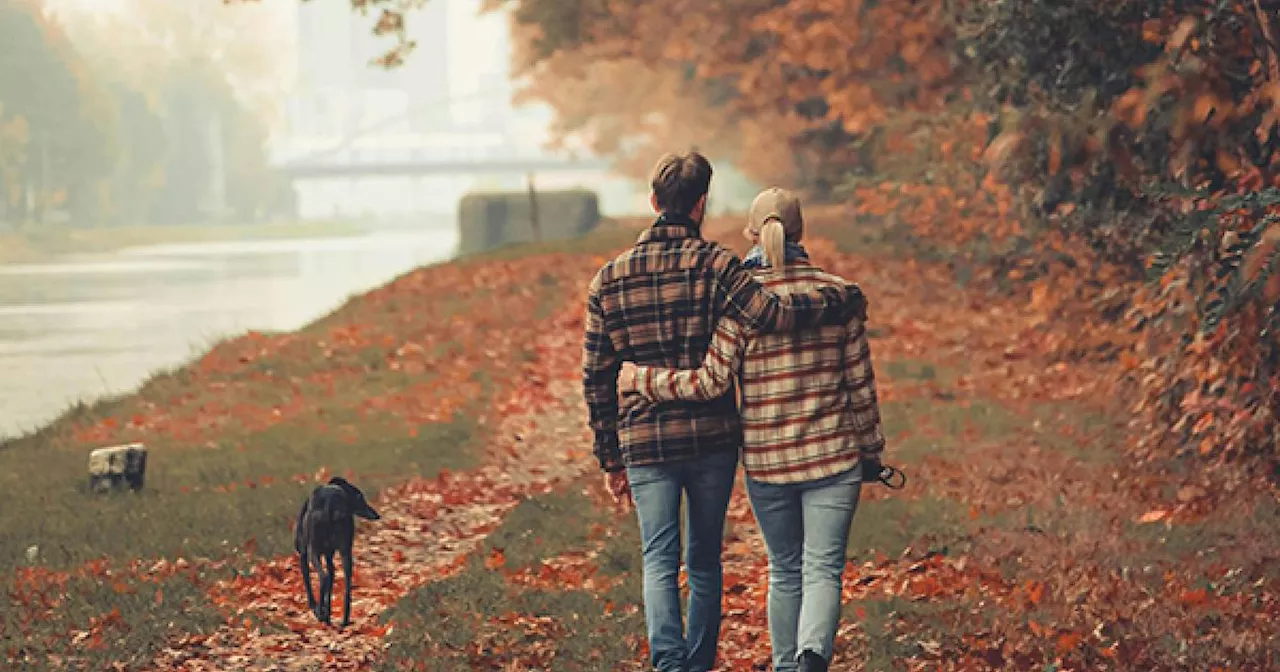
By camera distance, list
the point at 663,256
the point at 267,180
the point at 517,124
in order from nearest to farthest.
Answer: the point at 663,256 < the point at 267,180 < the point at 517,124

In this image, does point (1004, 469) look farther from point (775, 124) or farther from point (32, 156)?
point (32, 156)

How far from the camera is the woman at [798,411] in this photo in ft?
18.5

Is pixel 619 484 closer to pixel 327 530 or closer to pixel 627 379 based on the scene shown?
pixel 627 379

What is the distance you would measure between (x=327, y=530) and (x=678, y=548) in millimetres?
2620

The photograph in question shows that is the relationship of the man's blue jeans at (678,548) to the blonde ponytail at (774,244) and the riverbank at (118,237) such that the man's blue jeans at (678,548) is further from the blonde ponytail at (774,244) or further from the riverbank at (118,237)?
the riverbank at (118,237)

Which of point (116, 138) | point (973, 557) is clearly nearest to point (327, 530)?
point (973, 557)

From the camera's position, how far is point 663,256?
573 centimetres

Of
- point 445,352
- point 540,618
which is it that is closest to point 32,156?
point 445,352

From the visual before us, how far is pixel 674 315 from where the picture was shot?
5.73 m

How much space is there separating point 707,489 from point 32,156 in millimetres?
47421

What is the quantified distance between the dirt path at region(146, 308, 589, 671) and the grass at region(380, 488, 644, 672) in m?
0.22

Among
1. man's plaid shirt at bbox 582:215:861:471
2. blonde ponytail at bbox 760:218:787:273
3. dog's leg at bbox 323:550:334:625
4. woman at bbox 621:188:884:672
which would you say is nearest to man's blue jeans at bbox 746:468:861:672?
woman at bbox 621:188:884:672

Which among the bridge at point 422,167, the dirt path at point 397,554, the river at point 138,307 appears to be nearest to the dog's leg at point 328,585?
the dirt path at point 397,554

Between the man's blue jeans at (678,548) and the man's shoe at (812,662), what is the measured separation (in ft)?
1.51
